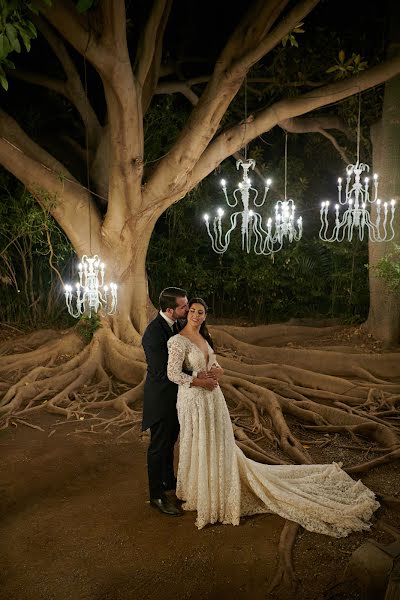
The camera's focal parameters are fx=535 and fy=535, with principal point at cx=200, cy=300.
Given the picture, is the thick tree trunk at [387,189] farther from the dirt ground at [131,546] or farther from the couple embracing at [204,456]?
the couple embracing at [204,456]

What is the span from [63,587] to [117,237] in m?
4.80

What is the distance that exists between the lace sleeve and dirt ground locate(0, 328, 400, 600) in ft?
3.35

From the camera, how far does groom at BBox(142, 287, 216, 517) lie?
388 cm

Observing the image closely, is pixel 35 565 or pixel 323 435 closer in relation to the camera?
pixel 35 565

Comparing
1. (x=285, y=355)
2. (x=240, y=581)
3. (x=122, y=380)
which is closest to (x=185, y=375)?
(x=240, y=581)

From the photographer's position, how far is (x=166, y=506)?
12.8 feet

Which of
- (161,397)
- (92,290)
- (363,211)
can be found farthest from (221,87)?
(161,397)

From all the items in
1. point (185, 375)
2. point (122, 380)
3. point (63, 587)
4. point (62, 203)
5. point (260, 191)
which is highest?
point (260, 191)

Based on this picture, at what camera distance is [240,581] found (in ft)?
10.4

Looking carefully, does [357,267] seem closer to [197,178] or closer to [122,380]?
[197,178]

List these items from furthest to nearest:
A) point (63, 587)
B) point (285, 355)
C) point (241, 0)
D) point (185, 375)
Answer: point (241, 0)
point (285, 355)
point (185, 375)
point (63, 587)

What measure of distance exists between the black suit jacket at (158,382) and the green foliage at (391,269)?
4.91 meters

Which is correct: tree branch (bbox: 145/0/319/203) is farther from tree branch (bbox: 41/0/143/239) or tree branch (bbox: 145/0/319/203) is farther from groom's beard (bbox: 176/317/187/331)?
groom's beard (bbox: 176/317/187/331)

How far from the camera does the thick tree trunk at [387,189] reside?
26.1 feet
